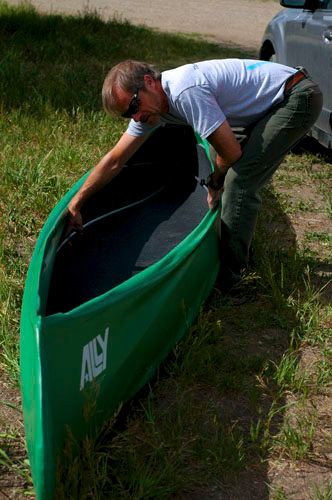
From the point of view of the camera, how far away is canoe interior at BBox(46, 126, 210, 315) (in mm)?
4625

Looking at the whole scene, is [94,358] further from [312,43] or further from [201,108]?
[312,43]

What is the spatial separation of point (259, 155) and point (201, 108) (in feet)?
2.09

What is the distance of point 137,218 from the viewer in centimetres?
554

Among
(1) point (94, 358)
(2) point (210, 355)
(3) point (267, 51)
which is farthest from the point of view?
(3) point (267, 51)

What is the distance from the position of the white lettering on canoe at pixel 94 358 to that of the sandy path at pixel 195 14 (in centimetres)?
1097

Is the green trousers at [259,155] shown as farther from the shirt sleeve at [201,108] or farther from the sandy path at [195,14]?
the sandy path at [195,14]

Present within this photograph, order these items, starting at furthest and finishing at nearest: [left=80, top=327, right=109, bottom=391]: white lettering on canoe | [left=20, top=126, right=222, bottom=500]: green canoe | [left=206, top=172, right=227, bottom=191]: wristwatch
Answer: [left=206, top=172, right=227, bottom=191]: wristwatch → [left=80, top=327, right=109, bottom=391]: white lettering on canoe → [left=20, top=126, right=222, bottom=500]: green canoe

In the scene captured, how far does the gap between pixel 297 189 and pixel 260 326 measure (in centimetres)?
254

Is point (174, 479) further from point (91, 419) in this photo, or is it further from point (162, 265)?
point (162, 265)

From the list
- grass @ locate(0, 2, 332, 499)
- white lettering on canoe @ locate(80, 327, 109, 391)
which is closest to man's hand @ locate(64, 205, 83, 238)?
grass @ locate(0, 2, 332, 499)

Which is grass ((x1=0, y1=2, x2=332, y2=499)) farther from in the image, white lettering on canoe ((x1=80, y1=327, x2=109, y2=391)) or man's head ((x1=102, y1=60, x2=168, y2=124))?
man's head ((x1=102, y1=60, x2=168, y2=124))

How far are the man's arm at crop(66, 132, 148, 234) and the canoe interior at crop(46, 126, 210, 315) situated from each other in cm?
21

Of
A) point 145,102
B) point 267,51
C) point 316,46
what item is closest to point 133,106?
point 145,102

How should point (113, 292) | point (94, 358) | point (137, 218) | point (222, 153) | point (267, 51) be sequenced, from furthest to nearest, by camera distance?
point (267, 51) → point (137, 218) → point (222, 153) → point (113, 292) → point (94, 358)
